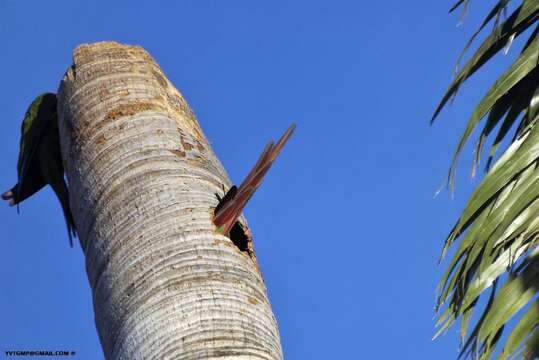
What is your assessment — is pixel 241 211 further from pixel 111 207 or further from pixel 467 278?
pixel 467 278

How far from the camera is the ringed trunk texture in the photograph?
3564 mm

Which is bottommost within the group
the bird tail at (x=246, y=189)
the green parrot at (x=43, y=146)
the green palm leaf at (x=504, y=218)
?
the green palm leaf at (x=504, y=218)

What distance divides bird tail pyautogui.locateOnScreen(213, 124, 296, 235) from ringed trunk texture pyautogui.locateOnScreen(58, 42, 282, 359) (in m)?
0.06

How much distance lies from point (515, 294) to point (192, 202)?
1.43 m

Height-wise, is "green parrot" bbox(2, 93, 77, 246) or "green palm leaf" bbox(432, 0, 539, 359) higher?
"green parrot" bbox(2, 93, 77, 246)

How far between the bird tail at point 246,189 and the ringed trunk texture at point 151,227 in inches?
2.4

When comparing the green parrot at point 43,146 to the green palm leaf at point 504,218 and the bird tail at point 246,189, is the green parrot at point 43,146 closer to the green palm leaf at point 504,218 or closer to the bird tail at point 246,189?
the bird tail at point 246,189

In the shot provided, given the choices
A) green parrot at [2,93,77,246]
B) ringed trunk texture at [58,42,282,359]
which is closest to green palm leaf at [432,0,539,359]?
ringed trunk texture at [58,42,282,359]

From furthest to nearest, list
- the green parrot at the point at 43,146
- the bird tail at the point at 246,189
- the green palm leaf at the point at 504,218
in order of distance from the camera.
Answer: the green parrot at the point at 43,146, the bird tail at the point at 246,189, the green palm leaf at the point at 504,218

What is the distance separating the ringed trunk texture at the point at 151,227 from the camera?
3.56 m

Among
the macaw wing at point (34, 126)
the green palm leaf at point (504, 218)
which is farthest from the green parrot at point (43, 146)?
the green palm leaf at point (504, 218)

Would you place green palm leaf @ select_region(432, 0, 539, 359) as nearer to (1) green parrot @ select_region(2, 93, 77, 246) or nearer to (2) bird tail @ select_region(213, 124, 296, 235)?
(2) bird tail @ select_region(213, 124, 296, 235)

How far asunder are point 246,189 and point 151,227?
0.48m

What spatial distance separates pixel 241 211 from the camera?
13.7ft
